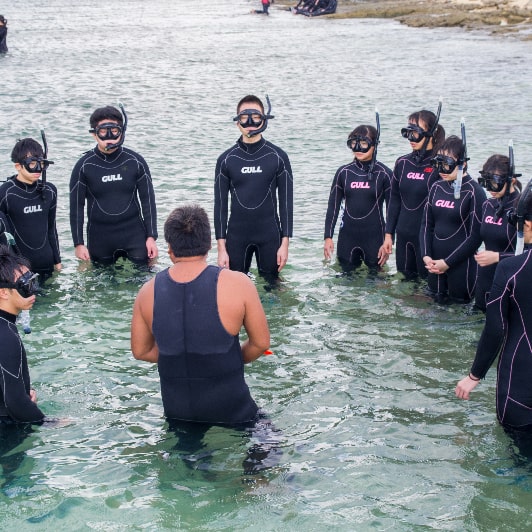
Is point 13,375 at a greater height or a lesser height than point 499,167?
lesser

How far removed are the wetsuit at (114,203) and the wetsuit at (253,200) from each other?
723 mm

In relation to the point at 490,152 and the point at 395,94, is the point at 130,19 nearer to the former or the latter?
the point at 395,94

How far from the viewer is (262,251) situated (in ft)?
25.8

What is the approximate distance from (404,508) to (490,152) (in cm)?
1074

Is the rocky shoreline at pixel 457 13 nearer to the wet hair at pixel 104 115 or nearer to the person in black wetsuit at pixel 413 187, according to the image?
the person in black wetsuit at pixel 413 187

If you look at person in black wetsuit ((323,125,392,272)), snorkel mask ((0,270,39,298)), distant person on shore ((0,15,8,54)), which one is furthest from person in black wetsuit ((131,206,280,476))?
distant person on shore ((0,15,8,54))

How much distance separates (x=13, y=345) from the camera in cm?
446

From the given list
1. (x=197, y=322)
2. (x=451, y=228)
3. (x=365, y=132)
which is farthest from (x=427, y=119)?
(x=197, y=322)

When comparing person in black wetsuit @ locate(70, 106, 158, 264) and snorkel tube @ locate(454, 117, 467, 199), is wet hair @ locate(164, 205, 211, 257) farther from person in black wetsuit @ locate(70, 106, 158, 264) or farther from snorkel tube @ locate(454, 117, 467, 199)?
person in black wetsuit @ locate(70, 106, 158, 264)

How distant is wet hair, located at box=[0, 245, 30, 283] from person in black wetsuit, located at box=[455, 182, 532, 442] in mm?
2530

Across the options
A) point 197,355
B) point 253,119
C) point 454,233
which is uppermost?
point 253,119

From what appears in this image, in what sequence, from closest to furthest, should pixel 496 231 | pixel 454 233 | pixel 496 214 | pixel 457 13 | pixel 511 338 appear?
pixel 511 338
pixel 496 214
pixel 496 231
pixel 454 233
pixel 457 13

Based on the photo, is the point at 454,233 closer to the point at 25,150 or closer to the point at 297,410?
the point at 297,410

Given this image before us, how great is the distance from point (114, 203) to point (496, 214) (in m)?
3.51
